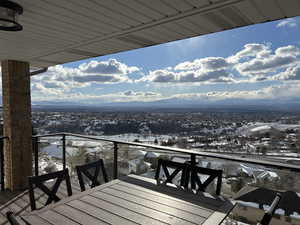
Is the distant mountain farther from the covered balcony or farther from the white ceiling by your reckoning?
the white ceiling

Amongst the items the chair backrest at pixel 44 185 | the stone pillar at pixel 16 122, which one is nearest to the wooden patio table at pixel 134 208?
the chair backrest at pixel 44 185

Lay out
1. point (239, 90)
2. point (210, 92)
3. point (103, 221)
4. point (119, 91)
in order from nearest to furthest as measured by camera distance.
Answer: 1. point (103, 221)
2. point (239, 90)
3. point (210, 92)
4. point (119, 91)

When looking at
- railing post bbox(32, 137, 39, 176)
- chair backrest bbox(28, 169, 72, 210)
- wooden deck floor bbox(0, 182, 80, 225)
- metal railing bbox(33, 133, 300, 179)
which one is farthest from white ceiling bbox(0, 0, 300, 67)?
wooden deck floor bbox(0, 182, 80, 225)

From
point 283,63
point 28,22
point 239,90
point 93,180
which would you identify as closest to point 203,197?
point 93,180

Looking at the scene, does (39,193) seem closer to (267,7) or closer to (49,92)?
(267,7)

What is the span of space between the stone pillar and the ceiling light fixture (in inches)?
97.5

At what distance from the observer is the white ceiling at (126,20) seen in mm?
1833

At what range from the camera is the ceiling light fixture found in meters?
1.75

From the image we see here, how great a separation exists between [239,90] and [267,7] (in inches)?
631

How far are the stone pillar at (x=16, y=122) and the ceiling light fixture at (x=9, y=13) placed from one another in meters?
2.48

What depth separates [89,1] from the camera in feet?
5.93

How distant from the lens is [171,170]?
2865mm

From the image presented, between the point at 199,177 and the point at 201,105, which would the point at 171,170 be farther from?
the point at 201,105

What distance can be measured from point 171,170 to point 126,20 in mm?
1958
